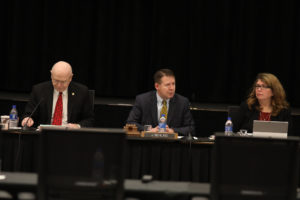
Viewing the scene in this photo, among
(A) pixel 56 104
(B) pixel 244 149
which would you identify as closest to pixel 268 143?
(B) pixel 244 149

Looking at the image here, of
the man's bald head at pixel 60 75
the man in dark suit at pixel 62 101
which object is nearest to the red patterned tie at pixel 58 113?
the man in dark suit at pixel 62 101

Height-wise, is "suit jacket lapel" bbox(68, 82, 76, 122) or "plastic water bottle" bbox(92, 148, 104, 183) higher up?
"suit jacket lapel" bbox(68, 82, 76, 122)

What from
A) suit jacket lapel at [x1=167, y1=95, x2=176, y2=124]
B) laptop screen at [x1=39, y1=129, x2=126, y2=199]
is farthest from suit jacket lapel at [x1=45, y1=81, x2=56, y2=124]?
laptop screen at [x1=39, y1=129, x2=126, y2=199]

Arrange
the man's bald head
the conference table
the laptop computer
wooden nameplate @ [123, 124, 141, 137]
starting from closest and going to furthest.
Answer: the laptop computer < the conference table < wooden nameplate @ [123, 124, 141, 137] < the man's bald head

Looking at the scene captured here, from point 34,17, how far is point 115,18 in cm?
130

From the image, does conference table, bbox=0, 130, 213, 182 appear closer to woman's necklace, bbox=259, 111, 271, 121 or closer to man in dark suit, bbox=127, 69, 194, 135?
man in dark suit, bbox=127, 69, 194, 135

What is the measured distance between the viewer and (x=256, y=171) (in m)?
2.98

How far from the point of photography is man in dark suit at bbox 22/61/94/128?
5.87m

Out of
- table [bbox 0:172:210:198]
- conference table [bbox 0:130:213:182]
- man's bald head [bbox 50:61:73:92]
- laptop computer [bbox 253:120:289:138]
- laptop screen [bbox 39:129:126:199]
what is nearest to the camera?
laptop screen [bbox 39:129:126:199]

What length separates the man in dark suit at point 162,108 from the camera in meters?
5.95

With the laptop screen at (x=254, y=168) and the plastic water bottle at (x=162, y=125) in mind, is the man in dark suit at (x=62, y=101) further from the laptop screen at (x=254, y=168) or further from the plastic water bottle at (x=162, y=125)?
the laptop screen at (x=254, y=168)

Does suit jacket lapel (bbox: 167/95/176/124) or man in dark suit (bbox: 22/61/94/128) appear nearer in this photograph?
man in dark suit (bbox: 22/61/94/128)

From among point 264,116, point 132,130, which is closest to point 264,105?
point 264,116

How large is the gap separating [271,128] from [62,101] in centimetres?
220
